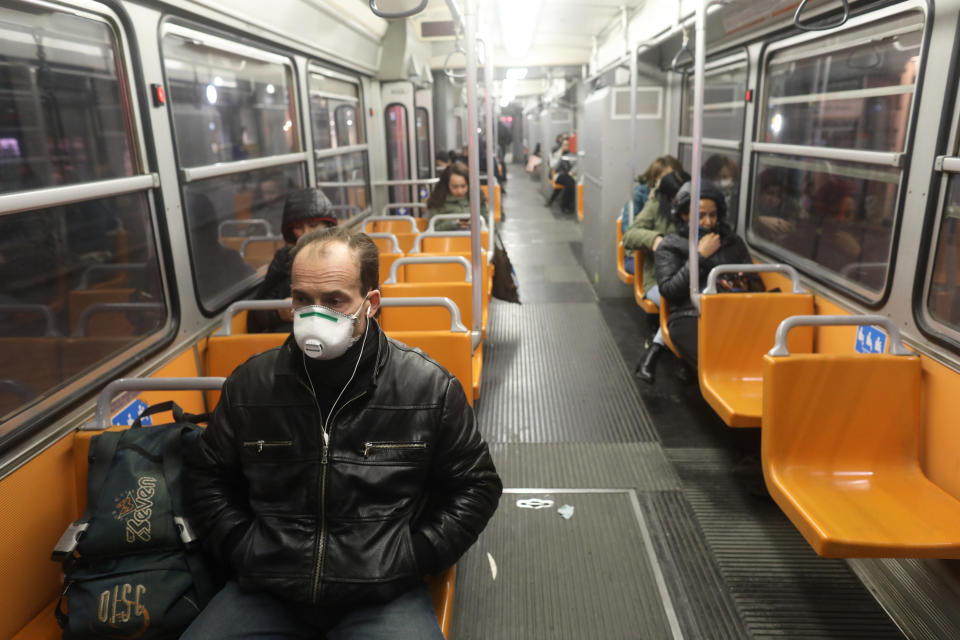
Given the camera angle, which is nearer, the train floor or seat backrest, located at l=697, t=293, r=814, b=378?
the train floor

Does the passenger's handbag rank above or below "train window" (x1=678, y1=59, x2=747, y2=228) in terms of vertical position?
below

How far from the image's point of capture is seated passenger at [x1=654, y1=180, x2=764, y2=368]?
161 inches

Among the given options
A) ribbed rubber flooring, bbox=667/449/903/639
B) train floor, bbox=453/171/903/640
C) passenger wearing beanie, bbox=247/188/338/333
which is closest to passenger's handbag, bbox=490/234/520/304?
train floor, bbox=453/171/903/640

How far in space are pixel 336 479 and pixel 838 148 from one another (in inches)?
128

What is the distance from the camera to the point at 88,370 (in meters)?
2.24

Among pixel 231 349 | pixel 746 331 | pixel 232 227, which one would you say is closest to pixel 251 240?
pixel 232 227

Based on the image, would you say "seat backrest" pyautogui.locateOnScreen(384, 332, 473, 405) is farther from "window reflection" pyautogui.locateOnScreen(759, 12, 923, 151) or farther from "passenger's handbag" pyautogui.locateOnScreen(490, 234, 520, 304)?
"passenger's handbag" pyautogui.locateOnScreen(490, 234, 520, 304)

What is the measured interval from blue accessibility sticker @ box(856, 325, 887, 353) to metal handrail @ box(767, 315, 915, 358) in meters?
0.17

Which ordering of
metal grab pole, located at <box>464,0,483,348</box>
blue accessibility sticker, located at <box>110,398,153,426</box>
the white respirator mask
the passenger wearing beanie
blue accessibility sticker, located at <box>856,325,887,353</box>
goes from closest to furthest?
the white respirator mask → blue accessibility sticker, located at <box>110,398,153,426</box> → blue accessibility sticker, located at <box>856,325,887,353</box> → metal grab pole, located at <box>464,0,483,348</box> → the passenger wearing beanie

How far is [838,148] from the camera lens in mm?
3547

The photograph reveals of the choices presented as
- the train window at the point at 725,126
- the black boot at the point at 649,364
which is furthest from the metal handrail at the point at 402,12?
the train window at the point at 725,126

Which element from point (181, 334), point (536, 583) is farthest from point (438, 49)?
point (536, 583)

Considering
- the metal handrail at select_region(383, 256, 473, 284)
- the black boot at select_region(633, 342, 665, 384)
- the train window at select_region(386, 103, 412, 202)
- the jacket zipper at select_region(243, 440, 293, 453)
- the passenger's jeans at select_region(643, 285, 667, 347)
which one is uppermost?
the train window at select_region(386, 103, 412, 202)

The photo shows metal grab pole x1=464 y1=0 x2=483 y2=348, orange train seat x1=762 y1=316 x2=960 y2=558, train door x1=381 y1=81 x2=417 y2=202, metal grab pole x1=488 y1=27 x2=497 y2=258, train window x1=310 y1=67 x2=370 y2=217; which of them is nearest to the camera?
orange train seat x1=762 y1=316 x2=960 y2=558
